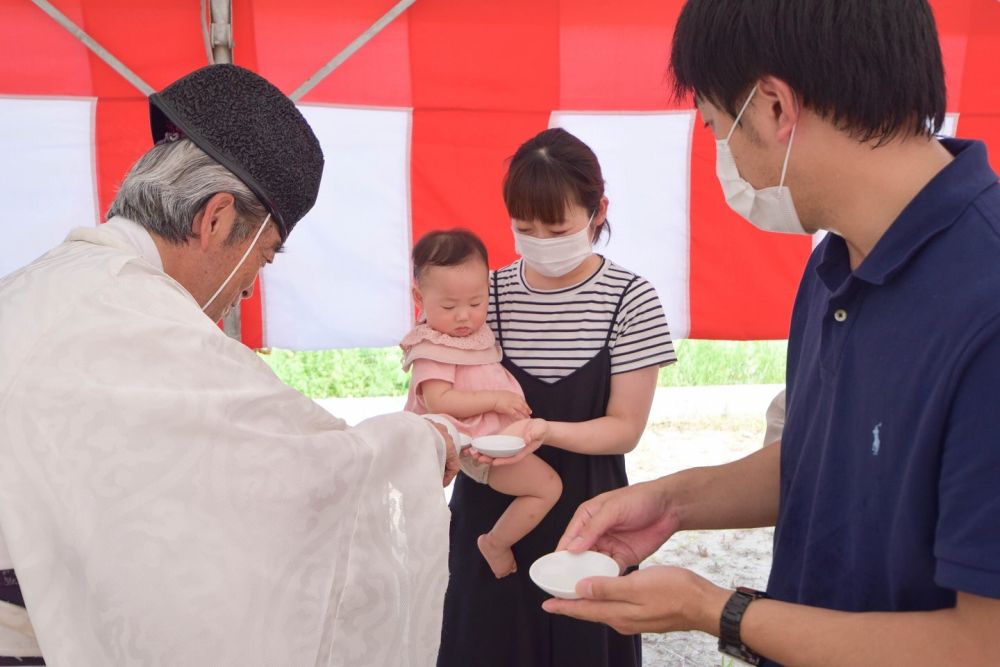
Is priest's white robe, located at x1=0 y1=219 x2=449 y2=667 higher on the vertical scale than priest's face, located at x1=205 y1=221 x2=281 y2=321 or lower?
lower

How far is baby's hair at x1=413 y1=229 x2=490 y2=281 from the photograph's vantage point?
2.62 metres

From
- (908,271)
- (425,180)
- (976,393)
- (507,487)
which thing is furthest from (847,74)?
(425,180)

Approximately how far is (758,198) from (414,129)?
2.77 meters

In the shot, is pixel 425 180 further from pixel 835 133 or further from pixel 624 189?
pixel 835 133

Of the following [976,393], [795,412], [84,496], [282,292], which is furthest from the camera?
[282,292]

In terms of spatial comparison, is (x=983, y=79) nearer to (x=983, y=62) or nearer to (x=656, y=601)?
(x=983, y=62)

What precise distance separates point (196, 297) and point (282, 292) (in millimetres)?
2277

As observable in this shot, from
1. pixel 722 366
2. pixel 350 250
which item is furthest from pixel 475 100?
pixel 722 366

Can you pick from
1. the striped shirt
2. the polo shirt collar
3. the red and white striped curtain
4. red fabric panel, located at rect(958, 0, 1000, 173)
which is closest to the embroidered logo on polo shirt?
the polo shirt collar

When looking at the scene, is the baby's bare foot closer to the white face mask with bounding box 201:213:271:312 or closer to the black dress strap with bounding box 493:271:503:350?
the black dress strap with bounding box 493:271:503:350

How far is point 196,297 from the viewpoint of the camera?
1795mm

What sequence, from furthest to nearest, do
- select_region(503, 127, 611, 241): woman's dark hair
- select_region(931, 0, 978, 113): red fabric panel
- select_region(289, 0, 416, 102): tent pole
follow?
select_region(931, 0, 978, 113): red fabric panel
select_region(289, 0, 416, 102): tent pole
select_region(503, 127, 611, 241): woman's dark hair

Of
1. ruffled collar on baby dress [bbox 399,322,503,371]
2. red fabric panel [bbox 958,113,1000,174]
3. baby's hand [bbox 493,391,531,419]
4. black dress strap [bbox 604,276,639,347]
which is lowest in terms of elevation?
baby's hand [bbox 493,391,531,419]

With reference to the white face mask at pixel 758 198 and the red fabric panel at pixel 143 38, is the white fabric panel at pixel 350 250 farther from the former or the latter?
the white face mask at pixel 758 198
